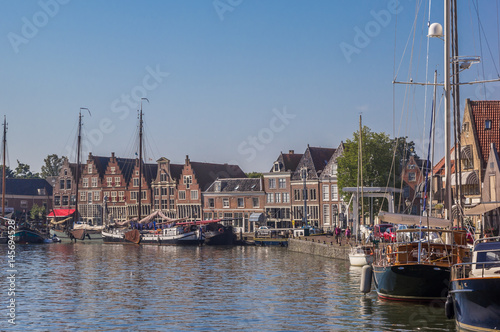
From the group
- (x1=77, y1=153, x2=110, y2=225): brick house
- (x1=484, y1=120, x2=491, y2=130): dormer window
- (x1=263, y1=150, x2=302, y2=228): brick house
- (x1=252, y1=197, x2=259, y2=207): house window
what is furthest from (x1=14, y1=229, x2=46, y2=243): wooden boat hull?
(x1=484, y1=120, x2=491, y2=130): dormer window

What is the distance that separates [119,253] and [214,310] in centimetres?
4497

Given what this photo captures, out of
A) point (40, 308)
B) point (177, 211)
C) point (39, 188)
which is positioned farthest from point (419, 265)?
point (39, 188)

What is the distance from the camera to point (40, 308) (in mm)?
34344

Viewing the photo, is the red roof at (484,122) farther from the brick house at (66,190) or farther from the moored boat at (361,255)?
the brick house at (66,190)

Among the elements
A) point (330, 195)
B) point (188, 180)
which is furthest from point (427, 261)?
point (188, 180)

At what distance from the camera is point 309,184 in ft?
331

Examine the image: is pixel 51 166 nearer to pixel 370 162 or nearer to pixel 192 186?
pixel 192 186

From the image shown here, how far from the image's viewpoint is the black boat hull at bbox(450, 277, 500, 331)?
22.7m

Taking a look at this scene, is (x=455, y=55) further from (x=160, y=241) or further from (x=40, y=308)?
(x=160, y=241)

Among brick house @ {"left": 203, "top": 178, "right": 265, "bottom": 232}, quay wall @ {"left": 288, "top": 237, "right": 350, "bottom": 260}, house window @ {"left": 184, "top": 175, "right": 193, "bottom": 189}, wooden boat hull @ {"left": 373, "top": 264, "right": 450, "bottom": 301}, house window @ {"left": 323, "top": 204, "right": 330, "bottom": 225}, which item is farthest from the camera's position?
house window @ {"left": 184, "top": 175, "right": 193, "bottom": 189}

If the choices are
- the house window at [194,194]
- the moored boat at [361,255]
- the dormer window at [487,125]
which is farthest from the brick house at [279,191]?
the moored boat at [361,255]

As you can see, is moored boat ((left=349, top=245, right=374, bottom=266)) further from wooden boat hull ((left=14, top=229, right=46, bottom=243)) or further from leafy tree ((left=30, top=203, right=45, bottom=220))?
leafy tree ((left=30, top=203, right=45, bottom=220))

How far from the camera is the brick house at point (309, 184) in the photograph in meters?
99.9

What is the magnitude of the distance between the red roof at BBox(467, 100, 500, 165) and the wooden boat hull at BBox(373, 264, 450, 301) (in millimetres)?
30483
